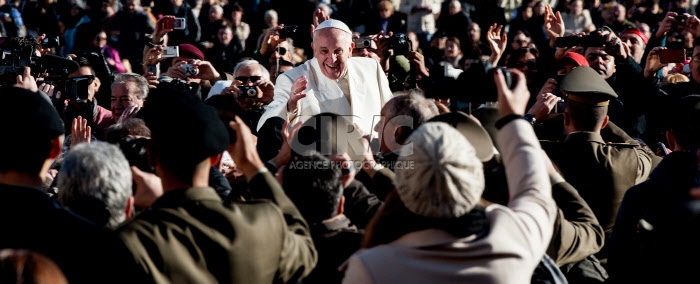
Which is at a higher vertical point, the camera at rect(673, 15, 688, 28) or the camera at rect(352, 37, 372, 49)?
the camera at rect(673, 15, 688, 28)

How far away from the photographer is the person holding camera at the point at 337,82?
6766mm

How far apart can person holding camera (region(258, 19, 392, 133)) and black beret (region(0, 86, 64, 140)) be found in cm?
355

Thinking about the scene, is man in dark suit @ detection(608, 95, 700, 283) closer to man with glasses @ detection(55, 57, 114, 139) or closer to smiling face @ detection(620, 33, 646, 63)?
man with glasses @ detection(55, 57, 114, 139)

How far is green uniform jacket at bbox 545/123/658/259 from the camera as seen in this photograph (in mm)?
4523

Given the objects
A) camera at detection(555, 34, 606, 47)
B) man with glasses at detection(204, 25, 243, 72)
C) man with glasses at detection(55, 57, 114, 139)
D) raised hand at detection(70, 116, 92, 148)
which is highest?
camera at detection(555, 34, 606, 47)

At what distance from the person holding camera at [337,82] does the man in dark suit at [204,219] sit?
341cm

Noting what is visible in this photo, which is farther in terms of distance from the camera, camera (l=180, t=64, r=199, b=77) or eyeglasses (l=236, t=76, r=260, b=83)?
camera (l=180, t=64, r=199, b=77)

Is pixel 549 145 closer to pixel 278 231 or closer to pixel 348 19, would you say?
pixel 278 231

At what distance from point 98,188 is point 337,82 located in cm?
389

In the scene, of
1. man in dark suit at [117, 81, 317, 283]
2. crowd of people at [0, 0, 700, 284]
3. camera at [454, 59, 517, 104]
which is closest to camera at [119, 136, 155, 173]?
crowd of people at [0, 0, 700, 284]

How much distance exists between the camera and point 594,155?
452cm

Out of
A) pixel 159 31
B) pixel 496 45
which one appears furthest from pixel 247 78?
pixel 496 45

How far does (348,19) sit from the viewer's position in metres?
15.0

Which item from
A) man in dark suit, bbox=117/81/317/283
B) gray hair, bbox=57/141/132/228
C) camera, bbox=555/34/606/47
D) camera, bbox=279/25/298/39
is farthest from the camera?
camera, bbox=279/25/298/39
